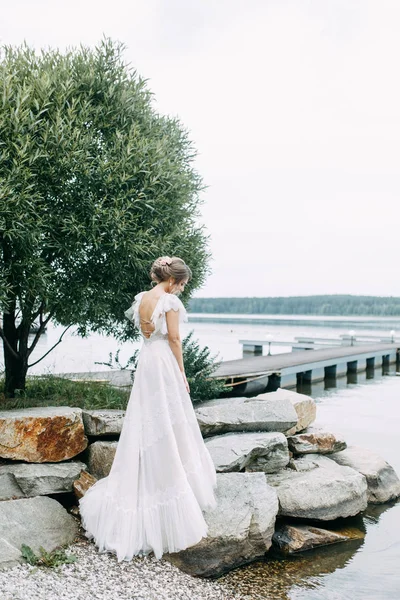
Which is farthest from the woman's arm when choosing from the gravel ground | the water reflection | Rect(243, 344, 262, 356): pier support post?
Rect(243, 344, 262, 356): pier support post

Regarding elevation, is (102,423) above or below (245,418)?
above

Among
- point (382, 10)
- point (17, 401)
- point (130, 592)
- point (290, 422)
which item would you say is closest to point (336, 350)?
point (382, 10)

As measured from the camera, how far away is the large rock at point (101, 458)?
776cm

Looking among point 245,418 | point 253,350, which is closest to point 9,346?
point 245,418

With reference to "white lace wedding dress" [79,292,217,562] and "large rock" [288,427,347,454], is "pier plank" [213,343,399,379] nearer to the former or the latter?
"large rock" [288,427,347,454]

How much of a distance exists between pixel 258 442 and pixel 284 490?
80 centimetres

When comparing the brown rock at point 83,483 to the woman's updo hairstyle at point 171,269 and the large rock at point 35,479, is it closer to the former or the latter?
the large rock at point 35,479

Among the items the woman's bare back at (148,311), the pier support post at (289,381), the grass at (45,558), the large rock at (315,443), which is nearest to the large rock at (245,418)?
the large rock at (315,443)

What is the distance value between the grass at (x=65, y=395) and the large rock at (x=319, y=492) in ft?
9.36

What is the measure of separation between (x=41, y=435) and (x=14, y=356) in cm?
203

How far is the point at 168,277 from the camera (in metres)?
6.54

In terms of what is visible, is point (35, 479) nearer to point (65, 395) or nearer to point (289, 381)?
point (65, 395)

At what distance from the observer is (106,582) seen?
5.50 metres

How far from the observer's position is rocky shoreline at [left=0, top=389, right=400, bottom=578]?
253 inches
